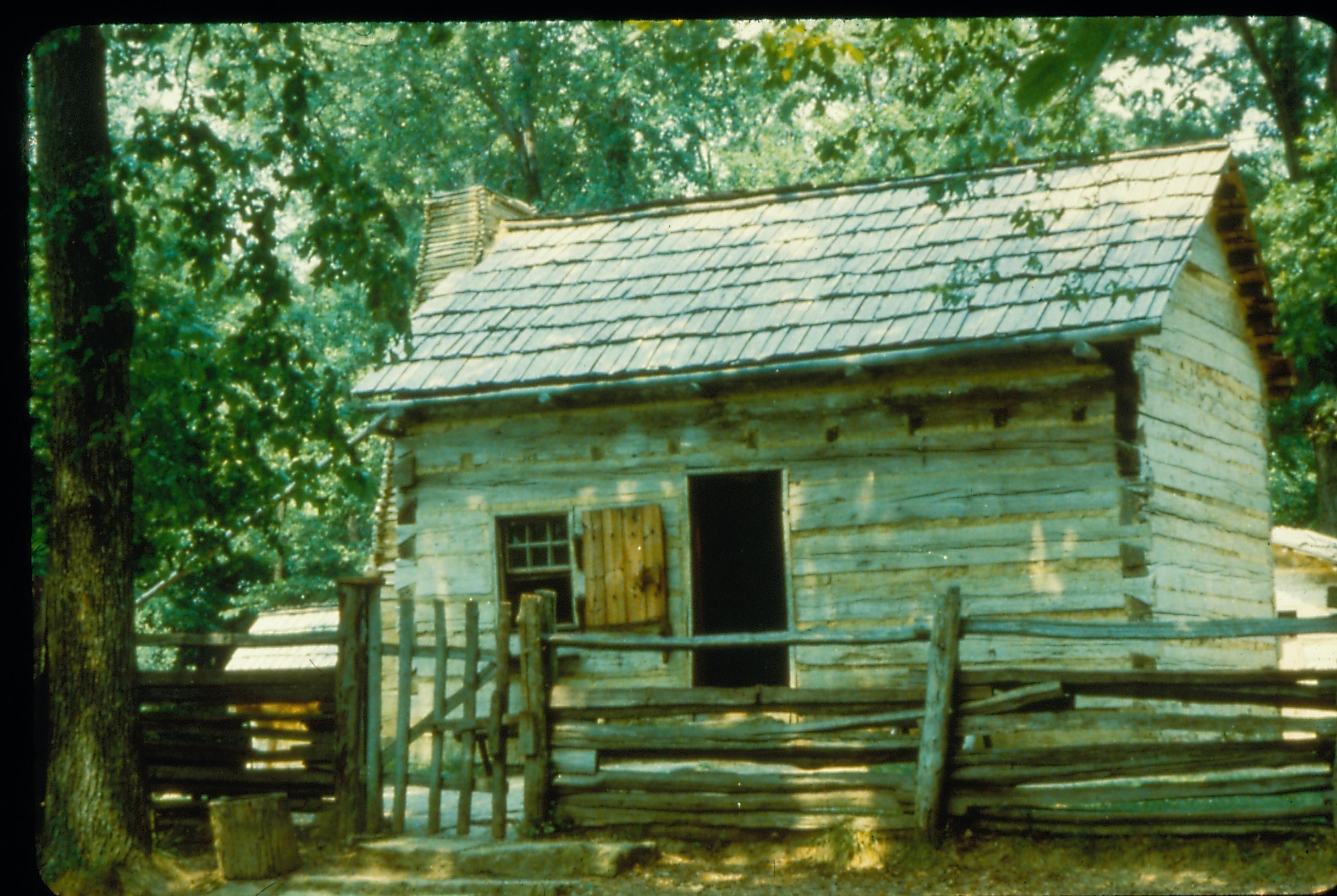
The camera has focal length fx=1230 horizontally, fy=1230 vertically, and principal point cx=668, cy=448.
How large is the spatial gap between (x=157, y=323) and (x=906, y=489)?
5.99m

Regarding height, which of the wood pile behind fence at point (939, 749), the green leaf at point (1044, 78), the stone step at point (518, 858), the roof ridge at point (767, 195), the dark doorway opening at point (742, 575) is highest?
the roof ridge at point (767, 195)

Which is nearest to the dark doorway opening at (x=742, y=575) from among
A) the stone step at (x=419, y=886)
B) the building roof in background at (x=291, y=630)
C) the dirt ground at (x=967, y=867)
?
the dirt ground at (x=967, y=867)

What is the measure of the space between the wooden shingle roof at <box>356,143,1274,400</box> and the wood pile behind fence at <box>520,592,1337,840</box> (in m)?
2.93

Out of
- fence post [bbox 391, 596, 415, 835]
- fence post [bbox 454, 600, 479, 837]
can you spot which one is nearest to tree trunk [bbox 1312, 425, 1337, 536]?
fence post [bbox 454, 600, 479, 837]

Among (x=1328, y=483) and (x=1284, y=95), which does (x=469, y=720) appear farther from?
(x=1284, y=95)

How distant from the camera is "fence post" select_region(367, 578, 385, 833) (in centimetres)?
830

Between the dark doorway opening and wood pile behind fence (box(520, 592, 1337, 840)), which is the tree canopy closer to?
wood pile behind fence (box(520, 592, 1337, 840))

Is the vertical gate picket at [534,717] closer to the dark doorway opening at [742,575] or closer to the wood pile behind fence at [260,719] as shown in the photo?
the wood pile behind fence at [260,719]

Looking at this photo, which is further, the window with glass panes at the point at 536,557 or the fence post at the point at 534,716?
the window with glass panes at the point at 536,557

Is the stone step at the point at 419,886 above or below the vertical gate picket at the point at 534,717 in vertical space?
below

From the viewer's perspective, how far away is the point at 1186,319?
11.5 m

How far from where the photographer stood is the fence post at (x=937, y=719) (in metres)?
7.20

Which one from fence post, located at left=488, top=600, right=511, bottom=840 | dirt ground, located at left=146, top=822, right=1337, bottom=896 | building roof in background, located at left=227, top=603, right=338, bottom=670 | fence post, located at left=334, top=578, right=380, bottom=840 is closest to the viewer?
dirt ground, located at left=146, top=822, right=1337, bottom=896

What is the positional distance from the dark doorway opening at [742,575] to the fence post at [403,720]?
18.3 feet
